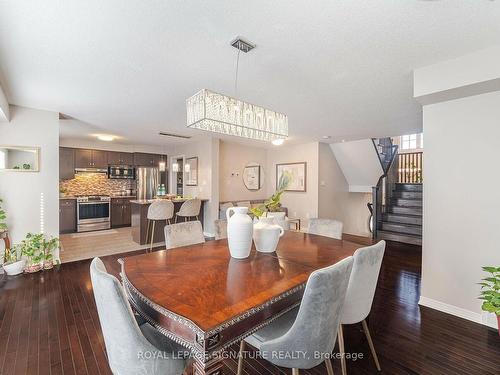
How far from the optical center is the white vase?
1.74m

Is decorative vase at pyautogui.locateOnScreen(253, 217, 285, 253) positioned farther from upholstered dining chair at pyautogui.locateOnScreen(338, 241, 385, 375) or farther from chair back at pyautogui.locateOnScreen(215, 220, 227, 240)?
chair back at pyautogui.locateOnScreen(215, 220, 227, 240)

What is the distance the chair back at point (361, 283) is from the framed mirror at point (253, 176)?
215 inches

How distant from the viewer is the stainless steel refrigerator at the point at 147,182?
7.32 m

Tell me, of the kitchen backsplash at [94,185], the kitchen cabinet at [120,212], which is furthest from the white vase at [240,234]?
the kitchen backsplash at [94,185]

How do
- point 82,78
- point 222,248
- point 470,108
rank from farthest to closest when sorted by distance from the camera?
point 82,78, point 470,108, point 222,248

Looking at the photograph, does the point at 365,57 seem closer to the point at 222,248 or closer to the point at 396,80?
the point at 396,80

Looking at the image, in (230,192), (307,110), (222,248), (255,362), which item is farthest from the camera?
(230,192)

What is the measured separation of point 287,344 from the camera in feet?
3.99

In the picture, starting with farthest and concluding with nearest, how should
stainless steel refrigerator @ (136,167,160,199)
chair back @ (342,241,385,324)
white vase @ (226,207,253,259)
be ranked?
stainless steel refrigerator @ (136,167,160,199) < white vase @ (226,207,253,259) < chair back @ (342,241,385,324)

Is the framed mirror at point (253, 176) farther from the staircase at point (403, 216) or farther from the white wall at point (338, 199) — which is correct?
the staircase at point (403, 216)

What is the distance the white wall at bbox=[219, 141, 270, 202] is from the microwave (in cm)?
299

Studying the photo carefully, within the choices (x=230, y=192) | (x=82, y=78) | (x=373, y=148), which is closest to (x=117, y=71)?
(x=82, y=78)

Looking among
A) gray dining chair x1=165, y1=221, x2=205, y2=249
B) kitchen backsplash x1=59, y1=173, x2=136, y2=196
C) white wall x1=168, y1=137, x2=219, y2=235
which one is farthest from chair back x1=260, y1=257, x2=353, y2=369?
kitchen backsplash x1=59, y1=173, x2=136, y2=196

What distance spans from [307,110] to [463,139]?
1886mm
